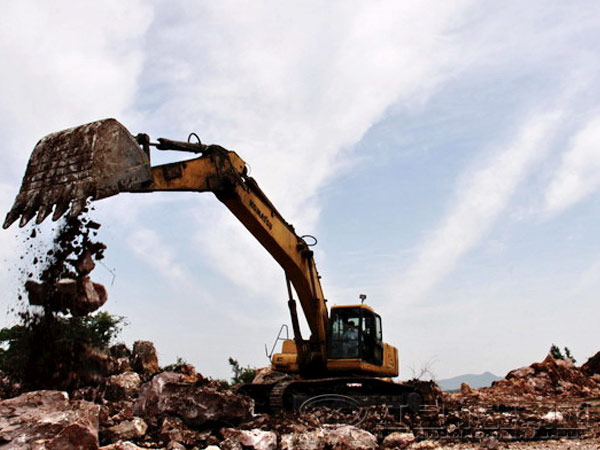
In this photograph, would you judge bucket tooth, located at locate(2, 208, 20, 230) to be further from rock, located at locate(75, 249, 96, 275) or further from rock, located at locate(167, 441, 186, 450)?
rock, located at locate(167, 441, 186, 450)

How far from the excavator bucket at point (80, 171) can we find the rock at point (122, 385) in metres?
6.03

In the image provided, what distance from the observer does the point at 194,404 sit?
9.03 metres

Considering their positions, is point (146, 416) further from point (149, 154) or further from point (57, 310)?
point (149, 154)

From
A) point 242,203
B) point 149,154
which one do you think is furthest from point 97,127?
point 242,203

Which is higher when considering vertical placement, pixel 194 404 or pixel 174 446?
pixel 194 404

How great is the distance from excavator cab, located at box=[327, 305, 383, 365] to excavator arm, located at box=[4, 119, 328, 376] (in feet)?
7.91

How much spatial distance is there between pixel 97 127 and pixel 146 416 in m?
4.26

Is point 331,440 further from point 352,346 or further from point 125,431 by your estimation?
point 352,346

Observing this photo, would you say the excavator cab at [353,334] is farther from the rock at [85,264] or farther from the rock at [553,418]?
the rock at [85,264]

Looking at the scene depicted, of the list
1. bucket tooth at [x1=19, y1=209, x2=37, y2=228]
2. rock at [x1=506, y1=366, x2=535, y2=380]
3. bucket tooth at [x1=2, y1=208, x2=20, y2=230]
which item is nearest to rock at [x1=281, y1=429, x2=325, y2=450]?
bucket tooth at [x1=19, y1=209, x2=37, y2=228]

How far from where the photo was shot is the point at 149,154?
8.16m

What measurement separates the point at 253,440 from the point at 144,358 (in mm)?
9682

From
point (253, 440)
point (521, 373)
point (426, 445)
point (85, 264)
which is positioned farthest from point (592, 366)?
point (85, 264)

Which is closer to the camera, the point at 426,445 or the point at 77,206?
the point at 77,206
